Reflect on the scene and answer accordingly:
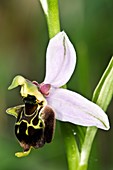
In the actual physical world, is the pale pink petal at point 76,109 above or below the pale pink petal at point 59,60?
below

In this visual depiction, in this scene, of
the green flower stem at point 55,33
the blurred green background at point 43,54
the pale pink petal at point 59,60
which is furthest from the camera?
the blurred green background at point 43,54

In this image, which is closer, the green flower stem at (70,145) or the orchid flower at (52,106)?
the orchid flower at (52,106)

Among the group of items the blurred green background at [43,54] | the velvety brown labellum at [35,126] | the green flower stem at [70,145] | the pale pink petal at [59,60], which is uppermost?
the pale pink petal at [59,60]

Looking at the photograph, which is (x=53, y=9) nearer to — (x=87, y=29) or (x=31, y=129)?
(x=31, y=129)

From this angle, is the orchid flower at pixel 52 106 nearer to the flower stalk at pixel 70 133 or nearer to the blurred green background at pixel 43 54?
the flower stalk at pixel 70 133

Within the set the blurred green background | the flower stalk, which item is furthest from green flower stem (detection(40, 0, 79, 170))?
the blurred green background

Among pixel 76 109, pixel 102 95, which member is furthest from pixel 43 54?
pixel 76 109

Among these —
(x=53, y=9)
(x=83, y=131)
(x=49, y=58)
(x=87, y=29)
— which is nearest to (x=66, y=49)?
(x=49, y=58)

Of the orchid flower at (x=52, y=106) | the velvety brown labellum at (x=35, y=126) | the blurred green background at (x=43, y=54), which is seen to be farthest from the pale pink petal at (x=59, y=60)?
the blurred green background at (x=43, y=54)
